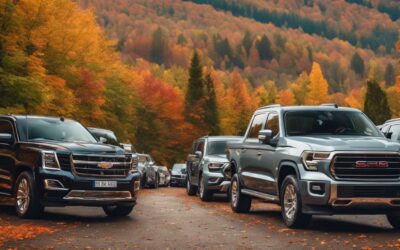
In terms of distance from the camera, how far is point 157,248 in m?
9.67

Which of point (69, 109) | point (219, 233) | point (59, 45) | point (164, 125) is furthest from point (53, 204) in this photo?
point (164, 125)

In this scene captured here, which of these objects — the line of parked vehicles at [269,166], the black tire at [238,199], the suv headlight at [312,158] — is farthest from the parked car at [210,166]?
the suv headlight at [312,158]

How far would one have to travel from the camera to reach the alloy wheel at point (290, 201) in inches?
480

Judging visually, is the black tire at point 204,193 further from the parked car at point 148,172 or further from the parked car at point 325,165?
the parked car at point 148,172

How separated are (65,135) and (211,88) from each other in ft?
314

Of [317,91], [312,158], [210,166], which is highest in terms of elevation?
[317,91]

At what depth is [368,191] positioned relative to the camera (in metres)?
11.5

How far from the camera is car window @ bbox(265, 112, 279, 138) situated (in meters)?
13.8

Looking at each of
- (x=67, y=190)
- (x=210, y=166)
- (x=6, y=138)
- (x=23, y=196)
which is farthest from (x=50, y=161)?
(x=210, y=166)

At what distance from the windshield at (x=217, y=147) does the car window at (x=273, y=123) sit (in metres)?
7.91

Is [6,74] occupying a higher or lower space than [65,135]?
higher

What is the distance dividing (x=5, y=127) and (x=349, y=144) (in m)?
7.33

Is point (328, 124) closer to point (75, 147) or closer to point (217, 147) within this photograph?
point (75, 147)

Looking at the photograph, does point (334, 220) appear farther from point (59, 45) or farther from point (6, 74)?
point (59, 45)
